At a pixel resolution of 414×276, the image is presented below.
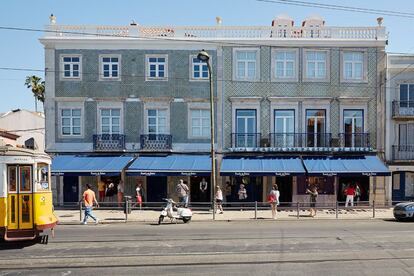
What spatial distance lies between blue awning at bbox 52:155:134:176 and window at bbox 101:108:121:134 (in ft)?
5.46

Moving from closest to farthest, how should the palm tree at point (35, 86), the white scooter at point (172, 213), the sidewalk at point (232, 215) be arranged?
the white scooter at point (172, 213)
the sidewalk at point (232, 215)
the palm tree at point (35, 86)

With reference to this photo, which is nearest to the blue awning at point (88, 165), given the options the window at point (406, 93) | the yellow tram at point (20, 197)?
the yellow tram at point (20, 197)

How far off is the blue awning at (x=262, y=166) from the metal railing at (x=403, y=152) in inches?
222

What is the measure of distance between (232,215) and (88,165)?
8.14 metres

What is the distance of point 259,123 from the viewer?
79.5 ft

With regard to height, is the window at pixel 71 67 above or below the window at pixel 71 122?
above

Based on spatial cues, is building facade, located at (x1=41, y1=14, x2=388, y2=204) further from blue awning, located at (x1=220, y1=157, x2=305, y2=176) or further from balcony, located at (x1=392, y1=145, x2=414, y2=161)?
balcony, located at (x1=392, y1=145, x2=414, y2=161)

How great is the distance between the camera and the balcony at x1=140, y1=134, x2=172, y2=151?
2405 centimetres

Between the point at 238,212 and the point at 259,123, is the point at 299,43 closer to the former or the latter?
the point at 259,123

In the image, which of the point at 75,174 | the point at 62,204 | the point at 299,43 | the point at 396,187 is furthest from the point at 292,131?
the point at 62,204

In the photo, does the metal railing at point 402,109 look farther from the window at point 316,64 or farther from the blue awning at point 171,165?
the blue awning at point 171,165

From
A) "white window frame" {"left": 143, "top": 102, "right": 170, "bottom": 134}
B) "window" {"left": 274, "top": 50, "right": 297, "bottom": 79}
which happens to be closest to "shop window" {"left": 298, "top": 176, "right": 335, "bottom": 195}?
"window" {"left": 274, "top": 50, "right": 297, "bottom": 79}

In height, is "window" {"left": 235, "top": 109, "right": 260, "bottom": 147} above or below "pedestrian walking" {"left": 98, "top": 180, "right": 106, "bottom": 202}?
above

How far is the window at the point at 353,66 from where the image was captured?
80.2 feet
